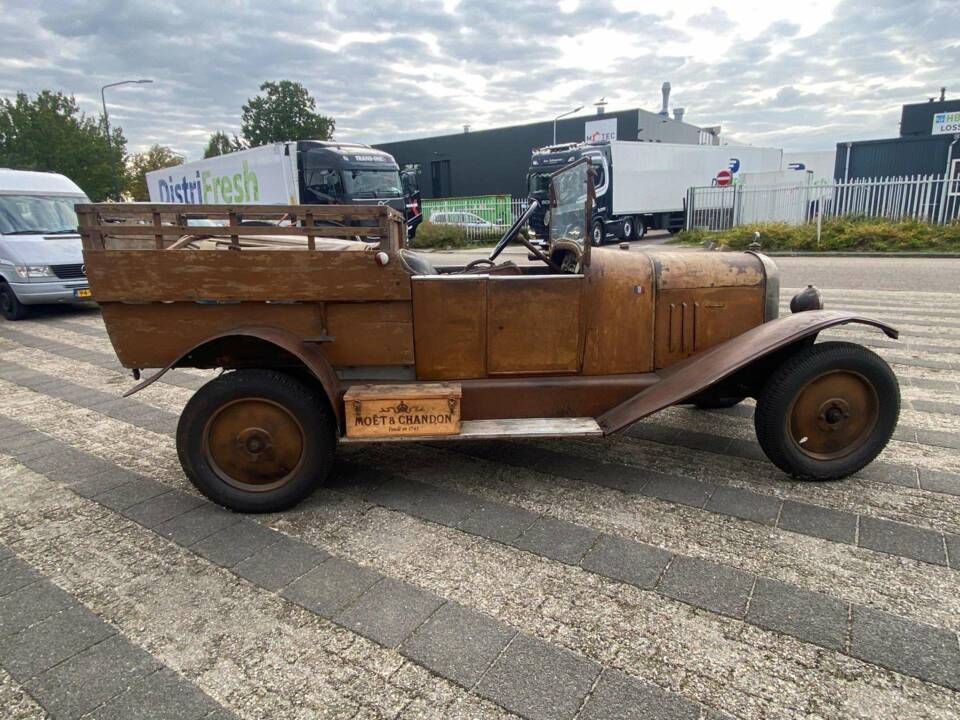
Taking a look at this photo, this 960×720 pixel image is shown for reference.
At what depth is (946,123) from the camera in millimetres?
29234

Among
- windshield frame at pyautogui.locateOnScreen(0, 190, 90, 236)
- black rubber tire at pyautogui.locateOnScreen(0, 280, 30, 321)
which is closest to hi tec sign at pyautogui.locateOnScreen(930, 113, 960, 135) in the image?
windshield frame at pyautogui.locateOnScreen(0, 190, 90, 236)

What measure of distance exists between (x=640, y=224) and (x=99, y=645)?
2405 cm

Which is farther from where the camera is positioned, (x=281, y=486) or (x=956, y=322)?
(x=956, y=322)

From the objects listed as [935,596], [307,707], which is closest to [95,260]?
[307,707]

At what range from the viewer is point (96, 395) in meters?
5.74

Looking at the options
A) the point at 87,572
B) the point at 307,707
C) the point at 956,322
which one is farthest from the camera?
the point at 956,322

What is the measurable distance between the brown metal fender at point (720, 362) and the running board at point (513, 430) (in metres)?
0.14

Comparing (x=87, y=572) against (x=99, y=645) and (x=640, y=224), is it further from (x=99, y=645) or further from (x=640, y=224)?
(x=640, y=224)

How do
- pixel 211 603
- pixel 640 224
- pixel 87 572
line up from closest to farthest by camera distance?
pixel 211 603, pixel 87 572, pixel 640 224

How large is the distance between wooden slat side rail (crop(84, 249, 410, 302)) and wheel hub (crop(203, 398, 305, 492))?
0.64 m

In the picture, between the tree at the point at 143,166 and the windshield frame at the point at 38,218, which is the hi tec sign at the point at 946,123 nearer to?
the windshield frame at the point at 38,218

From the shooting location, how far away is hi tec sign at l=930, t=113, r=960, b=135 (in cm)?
2889

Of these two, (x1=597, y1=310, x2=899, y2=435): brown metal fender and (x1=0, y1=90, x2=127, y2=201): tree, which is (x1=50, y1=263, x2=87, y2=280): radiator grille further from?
(x1=0, y1=90, x2=127, y2=201): tree

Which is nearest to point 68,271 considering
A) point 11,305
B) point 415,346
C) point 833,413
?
point 11,305
